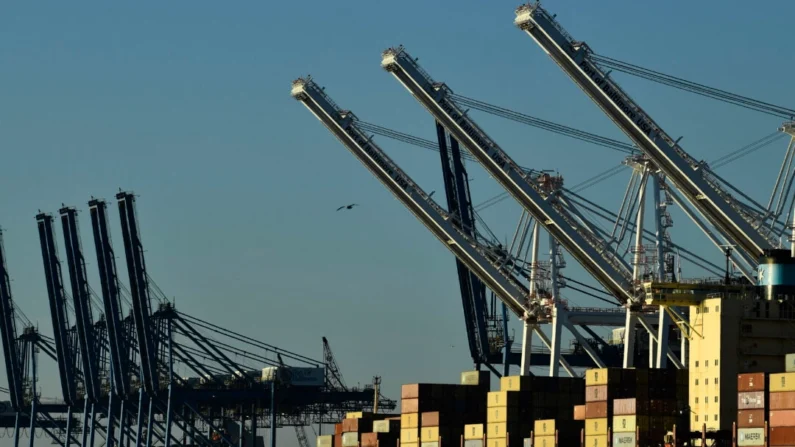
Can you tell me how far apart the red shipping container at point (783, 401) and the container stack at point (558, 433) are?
533 inches

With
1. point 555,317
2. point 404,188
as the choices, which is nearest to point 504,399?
point 555,317

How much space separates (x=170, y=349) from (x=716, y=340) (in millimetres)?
59684

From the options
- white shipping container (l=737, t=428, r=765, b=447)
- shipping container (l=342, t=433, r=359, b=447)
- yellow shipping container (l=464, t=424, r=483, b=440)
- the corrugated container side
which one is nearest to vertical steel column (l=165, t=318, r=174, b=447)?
shipping container (l=342, t=433, r=359, b=447)

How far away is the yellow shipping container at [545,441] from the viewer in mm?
74312

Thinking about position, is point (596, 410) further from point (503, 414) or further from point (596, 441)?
point (503, 414)

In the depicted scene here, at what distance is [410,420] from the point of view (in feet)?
284

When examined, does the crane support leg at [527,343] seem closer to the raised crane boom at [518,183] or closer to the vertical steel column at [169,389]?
the raised crane boom at [518,183]

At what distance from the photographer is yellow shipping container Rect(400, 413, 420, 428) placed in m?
86.1

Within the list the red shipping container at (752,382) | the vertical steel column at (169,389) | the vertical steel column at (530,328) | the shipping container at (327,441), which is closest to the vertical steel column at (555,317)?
the vertical steel column at (530,328)

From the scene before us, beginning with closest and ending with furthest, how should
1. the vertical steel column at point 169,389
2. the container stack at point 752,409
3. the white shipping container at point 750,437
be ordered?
the white shipping container at point 750,437, the container stack at point 752,409, the vertical steel column at point 169,389

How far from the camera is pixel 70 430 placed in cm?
14362

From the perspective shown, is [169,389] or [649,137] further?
[169,389]

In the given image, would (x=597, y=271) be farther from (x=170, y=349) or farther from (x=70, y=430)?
(x=70, y=430)

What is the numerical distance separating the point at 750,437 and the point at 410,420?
26.5m
